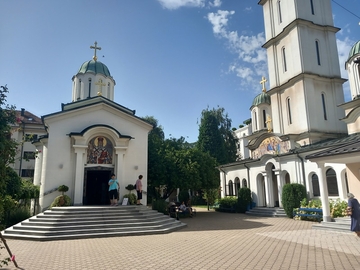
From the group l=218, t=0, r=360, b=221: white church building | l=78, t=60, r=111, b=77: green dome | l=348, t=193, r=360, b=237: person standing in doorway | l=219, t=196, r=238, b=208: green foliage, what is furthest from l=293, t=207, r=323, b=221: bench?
l=78, t=60, r=111, b=77: green dome

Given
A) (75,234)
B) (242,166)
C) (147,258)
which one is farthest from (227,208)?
(147,258)

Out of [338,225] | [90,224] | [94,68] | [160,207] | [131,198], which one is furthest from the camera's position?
[94,68]

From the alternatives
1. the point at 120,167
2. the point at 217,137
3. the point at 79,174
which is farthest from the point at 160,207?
the point at 217,137

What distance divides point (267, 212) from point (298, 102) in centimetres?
931

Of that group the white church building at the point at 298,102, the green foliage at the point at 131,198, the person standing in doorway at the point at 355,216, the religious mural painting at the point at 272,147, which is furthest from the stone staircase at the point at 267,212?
the green foliage at the point at 131,198

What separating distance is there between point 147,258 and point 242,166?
1825 centimetres

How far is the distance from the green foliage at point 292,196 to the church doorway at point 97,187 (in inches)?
472

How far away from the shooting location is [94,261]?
24.8ft

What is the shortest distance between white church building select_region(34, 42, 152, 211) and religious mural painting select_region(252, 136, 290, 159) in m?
9.98

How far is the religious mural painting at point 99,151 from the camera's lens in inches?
715

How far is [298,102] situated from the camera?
2253 centimetres

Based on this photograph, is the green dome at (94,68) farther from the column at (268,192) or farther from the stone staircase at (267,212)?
the stone staircase at (267,212)

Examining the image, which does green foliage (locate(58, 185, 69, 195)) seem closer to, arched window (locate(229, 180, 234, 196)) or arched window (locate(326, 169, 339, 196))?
arched window (locate(229, 180, 234, 196))

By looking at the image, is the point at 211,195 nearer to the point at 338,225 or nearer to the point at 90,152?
the point at 90,152
